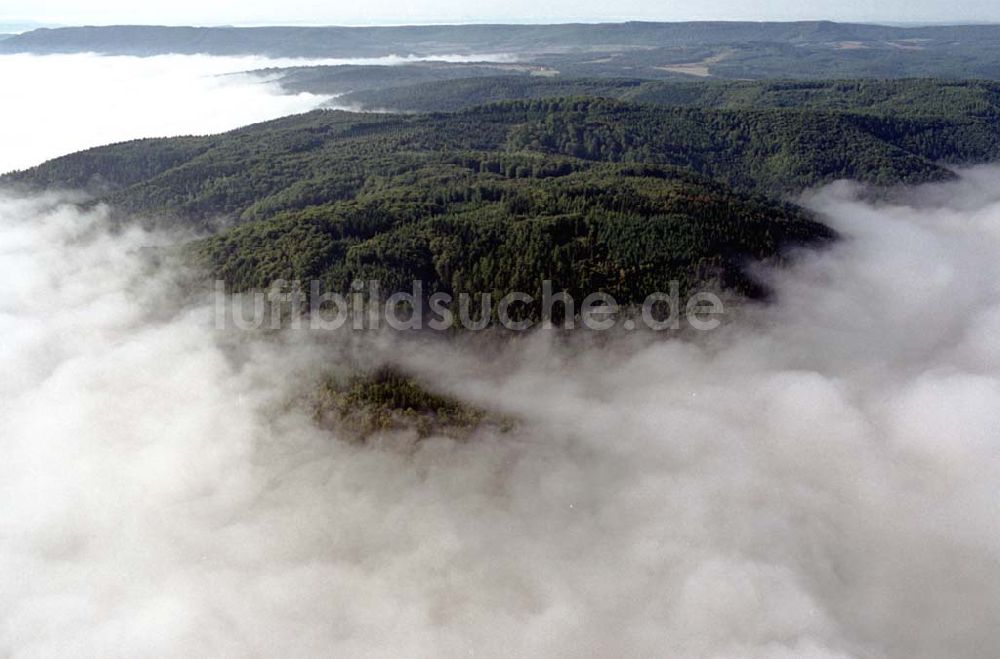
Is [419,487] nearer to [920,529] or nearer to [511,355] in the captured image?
[511,355]

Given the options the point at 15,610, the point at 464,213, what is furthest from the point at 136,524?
the point at 464,213

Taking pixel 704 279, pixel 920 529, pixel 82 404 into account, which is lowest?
pixel 920 529

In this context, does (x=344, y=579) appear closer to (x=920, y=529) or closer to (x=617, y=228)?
(x=920, y=529)

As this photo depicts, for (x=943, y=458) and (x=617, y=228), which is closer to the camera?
(x=943, y=458)

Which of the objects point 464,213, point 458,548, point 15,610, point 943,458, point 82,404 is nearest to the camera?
point 15,610

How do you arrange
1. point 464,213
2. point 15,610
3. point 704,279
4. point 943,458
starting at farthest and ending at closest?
1. point 464,213
2. point 704,279
3. point 943,458
4. point 15,610

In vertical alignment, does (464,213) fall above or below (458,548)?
above

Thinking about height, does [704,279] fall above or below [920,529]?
above

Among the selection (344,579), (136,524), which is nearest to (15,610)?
(136,524)

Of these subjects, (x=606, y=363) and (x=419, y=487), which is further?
(x=606, y=363)
